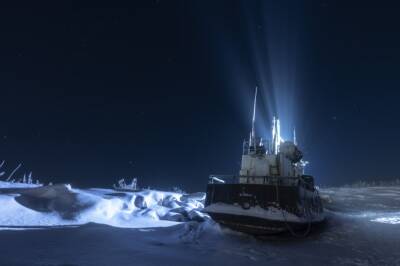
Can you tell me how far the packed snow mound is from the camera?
46.8ft

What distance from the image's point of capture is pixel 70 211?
15586mm

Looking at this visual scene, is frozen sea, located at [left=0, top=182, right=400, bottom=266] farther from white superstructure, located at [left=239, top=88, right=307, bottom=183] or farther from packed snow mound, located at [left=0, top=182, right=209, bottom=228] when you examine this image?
white superstructure, located at [left=239, top=88, right=307, bottom=183]

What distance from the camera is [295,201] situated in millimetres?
15344

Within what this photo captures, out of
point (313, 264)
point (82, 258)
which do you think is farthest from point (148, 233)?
point (313, 264)

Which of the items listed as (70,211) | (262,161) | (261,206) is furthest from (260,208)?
(70,211)

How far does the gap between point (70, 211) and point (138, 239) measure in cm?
479


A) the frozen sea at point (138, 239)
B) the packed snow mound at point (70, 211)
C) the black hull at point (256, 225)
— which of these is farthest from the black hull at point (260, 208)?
the packed snow mound at point (70, 211)

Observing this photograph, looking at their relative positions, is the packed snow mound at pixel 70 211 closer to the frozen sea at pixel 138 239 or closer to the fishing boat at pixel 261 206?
the frozen sea at pixel 138 239

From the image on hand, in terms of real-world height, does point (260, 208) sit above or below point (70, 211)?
above

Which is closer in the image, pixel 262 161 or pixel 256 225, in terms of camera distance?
pixel 256 225

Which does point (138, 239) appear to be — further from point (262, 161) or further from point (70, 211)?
point (262, 161)

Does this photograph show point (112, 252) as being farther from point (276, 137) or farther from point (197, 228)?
point (276, 137)

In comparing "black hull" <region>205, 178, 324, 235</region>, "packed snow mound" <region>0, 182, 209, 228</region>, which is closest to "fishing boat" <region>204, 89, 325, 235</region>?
"black hull" <region>205, 178, 324, 235</region>

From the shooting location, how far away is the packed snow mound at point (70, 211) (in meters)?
14.3
